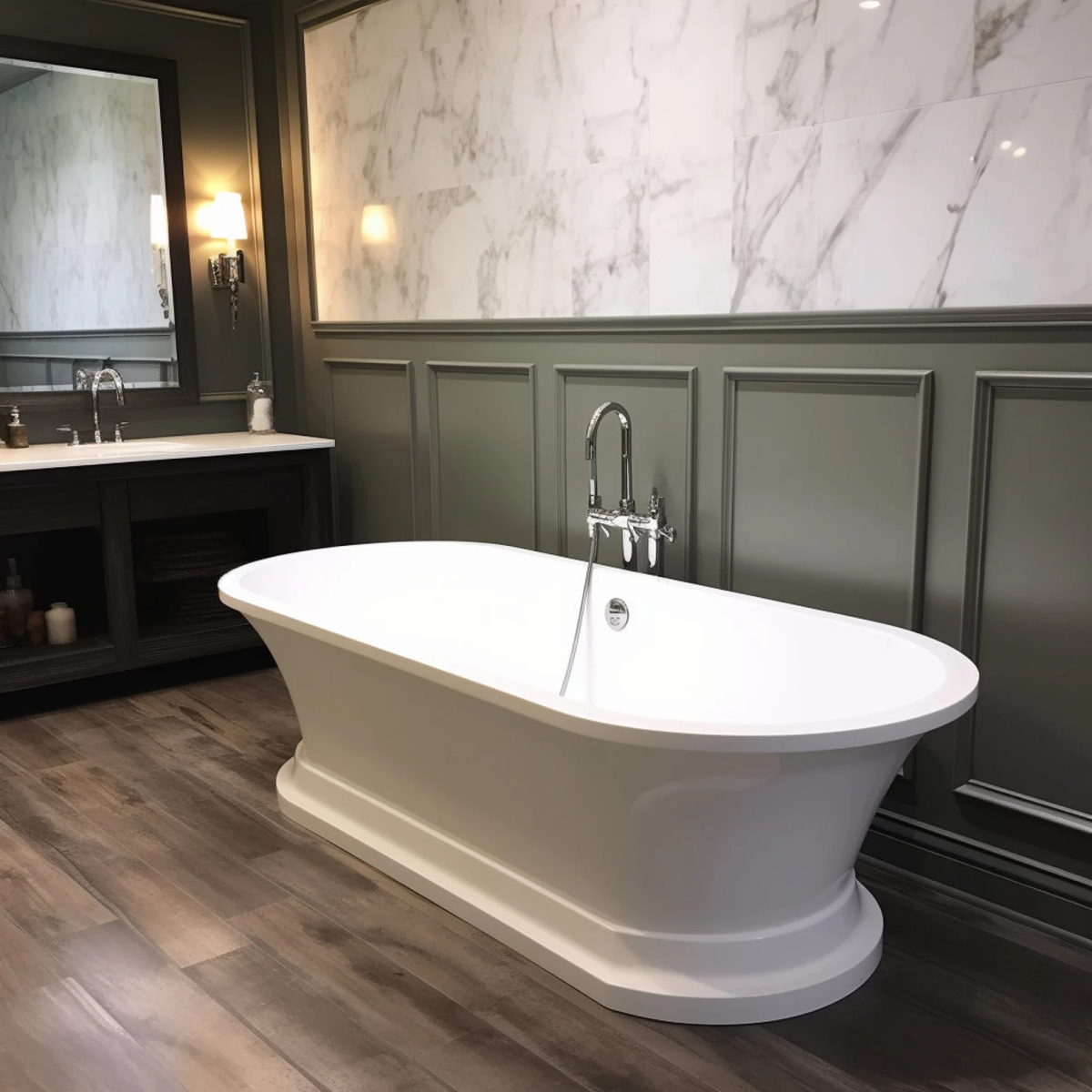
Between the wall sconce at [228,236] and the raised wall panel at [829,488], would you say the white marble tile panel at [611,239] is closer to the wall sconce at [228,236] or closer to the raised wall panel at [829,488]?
the raised wall panel at [829,488]

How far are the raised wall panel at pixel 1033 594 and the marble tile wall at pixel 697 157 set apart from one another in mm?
215

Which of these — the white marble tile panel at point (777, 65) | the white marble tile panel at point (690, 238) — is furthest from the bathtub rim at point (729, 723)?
the white marble tile panel at point (777, 65)

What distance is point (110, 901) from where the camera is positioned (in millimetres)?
2439

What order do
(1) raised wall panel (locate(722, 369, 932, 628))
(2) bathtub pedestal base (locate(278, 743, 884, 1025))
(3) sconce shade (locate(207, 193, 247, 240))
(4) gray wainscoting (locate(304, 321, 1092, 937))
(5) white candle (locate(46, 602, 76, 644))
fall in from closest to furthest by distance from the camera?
(2) bathtub pedestal base (locate(278, 743, 884, 1025)) < (4) gray wainscoting (locate(304, 321, 1092, 937)) < (1) raised wall panel (locate(722, 369, 932, 628)) < (5) white candle (locate(46, 602, 76, 644)) < (3) sconce shade (locate(207, 193, 247, 240))

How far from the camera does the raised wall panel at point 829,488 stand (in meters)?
2.47

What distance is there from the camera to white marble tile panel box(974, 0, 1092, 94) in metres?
2.08

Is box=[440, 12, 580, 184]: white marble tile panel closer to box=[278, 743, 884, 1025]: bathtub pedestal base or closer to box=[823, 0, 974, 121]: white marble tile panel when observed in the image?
box=[823, 0, 974, 121]: white marble tile panel

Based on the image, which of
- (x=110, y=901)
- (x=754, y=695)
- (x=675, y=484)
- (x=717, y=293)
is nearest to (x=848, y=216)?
(x=717, y=293)

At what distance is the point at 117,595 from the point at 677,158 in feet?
6.93

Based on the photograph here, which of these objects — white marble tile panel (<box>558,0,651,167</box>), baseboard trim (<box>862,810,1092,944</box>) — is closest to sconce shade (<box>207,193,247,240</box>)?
white marble tile panel (<box>558,0,651,167</box>)

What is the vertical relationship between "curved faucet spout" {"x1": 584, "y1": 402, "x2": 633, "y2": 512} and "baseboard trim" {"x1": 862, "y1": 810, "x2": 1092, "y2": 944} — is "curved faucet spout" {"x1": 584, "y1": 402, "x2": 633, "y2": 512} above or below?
above

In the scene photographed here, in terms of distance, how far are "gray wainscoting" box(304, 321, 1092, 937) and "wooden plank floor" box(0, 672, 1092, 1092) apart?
0.20 meters

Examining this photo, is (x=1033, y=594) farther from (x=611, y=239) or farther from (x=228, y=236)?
(x=228, y=236)

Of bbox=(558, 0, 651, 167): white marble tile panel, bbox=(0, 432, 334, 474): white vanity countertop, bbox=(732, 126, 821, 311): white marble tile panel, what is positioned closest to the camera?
bbox=(732, 126, 821, 311): white marble tile panel
